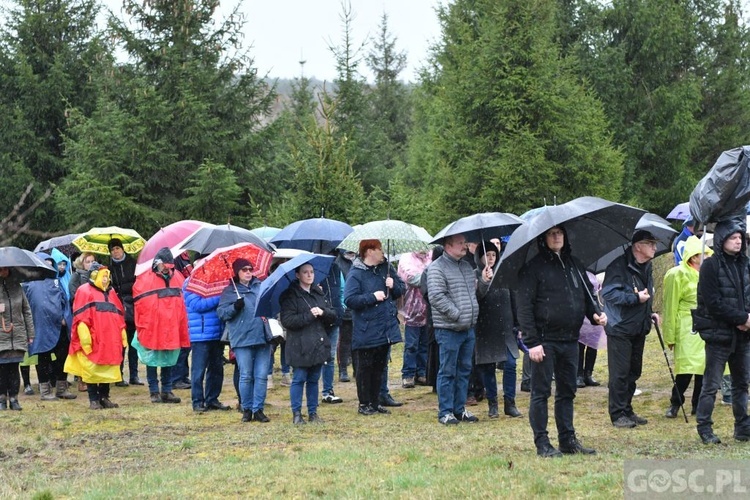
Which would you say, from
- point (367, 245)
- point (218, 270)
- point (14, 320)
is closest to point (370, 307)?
point (367, 245)

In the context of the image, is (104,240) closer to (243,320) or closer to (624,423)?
(243,320)

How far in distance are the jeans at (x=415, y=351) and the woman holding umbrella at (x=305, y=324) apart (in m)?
3.59

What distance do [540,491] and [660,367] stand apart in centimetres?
867

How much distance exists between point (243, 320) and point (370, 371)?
5.44ft

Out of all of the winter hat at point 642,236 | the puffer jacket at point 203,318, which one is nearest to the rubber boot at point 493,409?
the winter hat at point 642,236

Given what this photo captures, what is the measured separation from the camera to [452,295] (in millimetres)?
10359

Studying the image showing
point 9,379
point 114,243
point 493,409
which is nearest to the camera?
point 493,409

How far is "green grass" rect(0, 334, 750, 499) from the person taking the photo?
707cm

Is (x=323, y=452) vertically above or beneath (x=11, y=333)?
beneath

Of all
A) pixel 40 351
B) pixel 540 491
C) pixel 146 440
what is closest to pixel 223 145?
pixel 40 351

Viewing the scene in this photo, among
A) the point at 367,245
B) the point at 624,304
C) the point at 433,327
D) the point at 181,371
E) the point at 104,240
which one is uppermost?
the point at 104,240

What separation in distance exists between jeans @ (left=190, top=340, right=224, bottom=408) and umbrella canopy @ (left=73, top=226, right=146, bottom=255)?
3049 mm

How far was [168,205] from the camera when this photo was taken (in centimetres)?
2481

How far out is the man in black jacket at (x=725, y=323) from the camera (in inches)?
328
